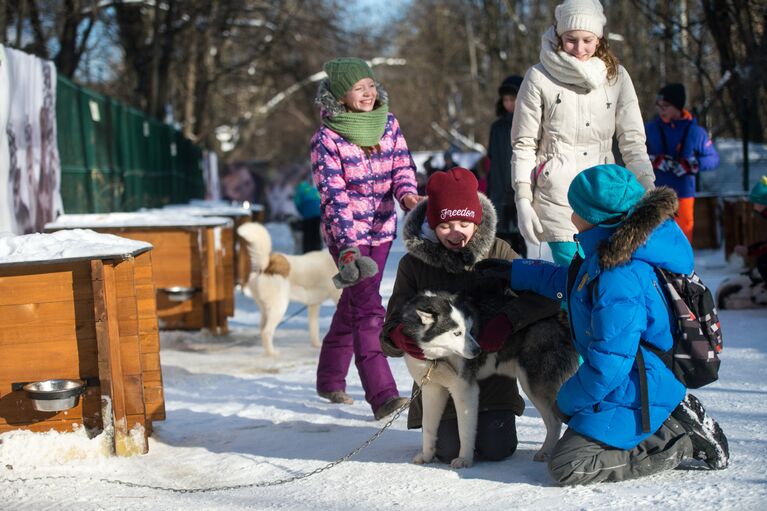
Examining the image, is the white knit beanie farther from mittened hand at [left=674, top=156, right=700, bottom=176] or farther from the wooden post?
mittened hand at [left=674, top=156, right=700, bottom=176]

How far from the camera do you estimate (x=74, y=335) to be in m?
4.18

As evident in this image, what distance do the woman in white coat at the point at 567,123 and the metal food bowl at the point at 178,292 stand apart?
13.6ft

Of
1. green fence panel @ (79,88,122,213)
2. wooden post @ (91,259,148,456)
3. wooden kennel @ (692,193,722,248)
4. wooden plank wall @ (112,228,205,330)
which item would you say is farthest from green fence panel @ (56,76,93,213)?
wooden kennel @ (692,193,722,248)

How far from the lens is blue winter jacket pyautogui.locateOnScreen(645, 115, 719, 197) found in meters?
7.66

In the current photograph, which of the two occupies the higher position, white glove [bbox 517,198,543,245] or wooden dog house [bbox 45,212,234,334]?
white glove [bbox 517,198,543,245]

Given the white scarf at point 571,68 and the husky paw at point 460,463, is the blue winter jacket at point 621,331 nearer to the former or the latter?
the husky paw at point 460,463

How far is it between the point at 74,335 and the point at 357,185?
1.57 m

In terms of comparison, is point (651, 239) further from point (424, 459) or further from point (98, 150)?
→ point (98, 150)

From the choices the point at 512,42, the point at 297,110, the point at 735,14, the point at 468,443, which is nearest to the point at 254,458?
the point at 468,443

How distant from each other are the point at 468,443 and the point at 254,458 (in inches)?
41.2

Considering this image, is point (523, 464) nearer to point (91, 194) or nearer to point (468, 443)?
point (468, 443)

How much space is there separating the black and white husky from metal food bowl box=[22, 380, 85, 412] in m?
1.50

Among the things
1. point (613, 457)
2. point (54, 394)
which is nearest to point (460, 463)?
point (613, 457)

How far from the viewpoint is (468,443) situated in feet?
12.0
